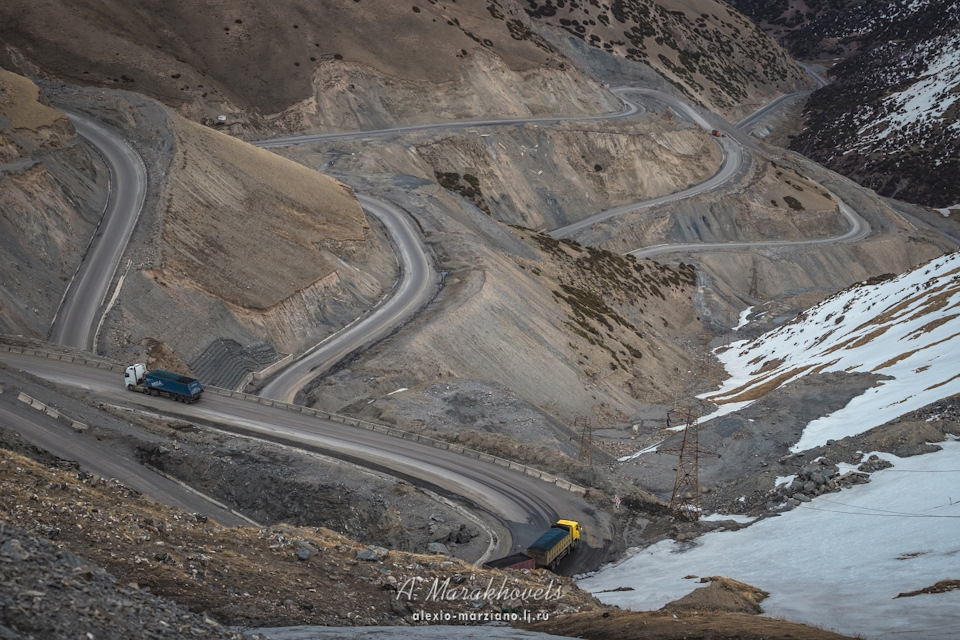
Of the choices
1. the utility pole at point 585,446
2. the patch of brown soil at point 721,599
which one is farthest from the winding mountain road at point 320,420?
the patch of brown soil at point 721,599

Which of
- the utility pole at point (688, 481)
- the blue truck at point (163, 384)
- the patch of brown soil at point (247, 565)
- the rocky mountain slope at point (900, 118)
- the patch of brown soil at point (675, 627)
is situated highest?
the rocky mountain slope at point (900, 118)

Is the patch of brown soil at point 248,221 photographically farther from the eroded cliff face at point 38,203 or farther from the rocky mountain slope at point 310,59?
the rocky mountain slope at point 310,59

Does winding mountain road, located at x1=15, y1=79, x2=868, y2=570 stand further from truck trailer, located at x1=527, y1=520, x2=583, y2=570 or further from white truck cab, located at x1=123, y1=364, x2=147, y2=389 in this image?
truck trailer, located at x1=527, y1=520, x2=583, y2=570

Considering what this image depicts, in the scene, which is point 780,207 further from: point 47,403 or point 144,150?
point 47,403

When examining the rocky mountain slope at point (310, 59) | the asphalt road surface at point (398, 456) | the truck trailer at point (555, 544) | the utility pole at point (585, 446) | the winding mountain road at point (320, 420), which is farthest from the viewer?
the rocky mountain slope at point (310, 59)

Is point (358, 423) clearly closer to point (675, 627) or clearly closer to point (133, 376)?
point (133, 376)

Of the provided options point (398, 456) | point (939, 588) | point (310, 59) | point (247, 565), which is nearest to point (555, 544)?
point (398, 456)
